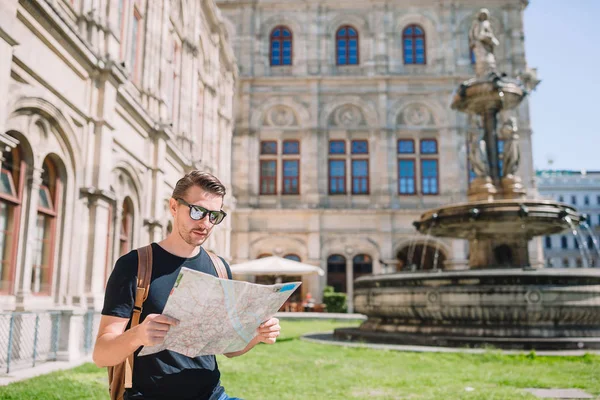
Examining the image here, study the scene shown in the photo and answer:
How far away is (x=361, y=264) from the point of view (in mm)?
29797

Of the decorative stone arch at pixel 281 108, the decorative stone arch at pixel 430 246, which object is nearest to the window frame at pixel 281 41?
the decorative stone arch at pixel 281 108

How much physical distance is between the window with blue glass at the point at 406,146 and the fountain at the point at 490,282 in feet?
55.6

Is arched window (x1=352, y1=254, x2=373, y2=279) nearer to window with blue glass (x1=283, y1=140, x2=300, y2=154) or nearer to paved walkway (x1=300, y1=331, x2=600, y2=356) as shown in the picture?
window with blue glass (x1=283, y1=140, x2=300, y2=154)

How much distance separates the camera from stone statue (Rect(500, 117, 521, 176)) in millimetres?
12727

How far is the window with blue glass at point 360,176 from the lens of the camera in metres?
30.8

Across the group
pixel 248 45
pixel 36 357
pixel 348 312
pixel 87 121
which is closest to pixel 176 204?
pixel 36 357

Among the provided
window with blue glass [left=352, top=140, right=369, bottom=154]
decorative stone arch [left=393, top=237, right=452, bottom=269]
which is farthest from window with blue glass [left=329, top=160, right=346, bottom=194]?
decorative stone arch [left=393, top=237, right=452, bottom=269]

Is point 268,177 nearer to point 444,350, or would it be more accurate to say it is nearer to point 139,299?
point 444,350

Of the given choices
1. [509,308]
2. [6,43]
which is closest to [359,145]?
[509,308]

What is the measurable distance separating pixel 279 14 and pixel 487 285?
2638cm

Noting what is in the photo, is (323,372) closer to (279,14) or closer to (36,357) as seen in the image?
(36,357)

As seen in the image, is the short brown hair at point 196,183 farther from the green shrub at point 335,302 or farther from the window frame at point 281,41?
the window frame at point 281,41

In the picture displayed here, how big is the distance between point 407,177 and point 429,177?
4.01 feet

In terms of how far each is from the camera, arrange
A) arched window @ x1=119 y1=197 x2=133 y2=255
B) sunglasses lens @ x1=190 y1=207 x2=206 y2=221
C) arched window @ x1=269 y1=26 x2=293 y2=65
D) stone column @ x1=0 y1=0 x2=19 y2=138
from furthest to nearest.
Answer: arched window @ x1=269 y1=26 x2=293 y2=65
arched window @ x1=119 y1=197 x2=133 y2=255
stone column @ x1=0 y1=0 x2=19 y2=138
sunglasses lens @ x1=190 y1=207 x2=206 y2=221
